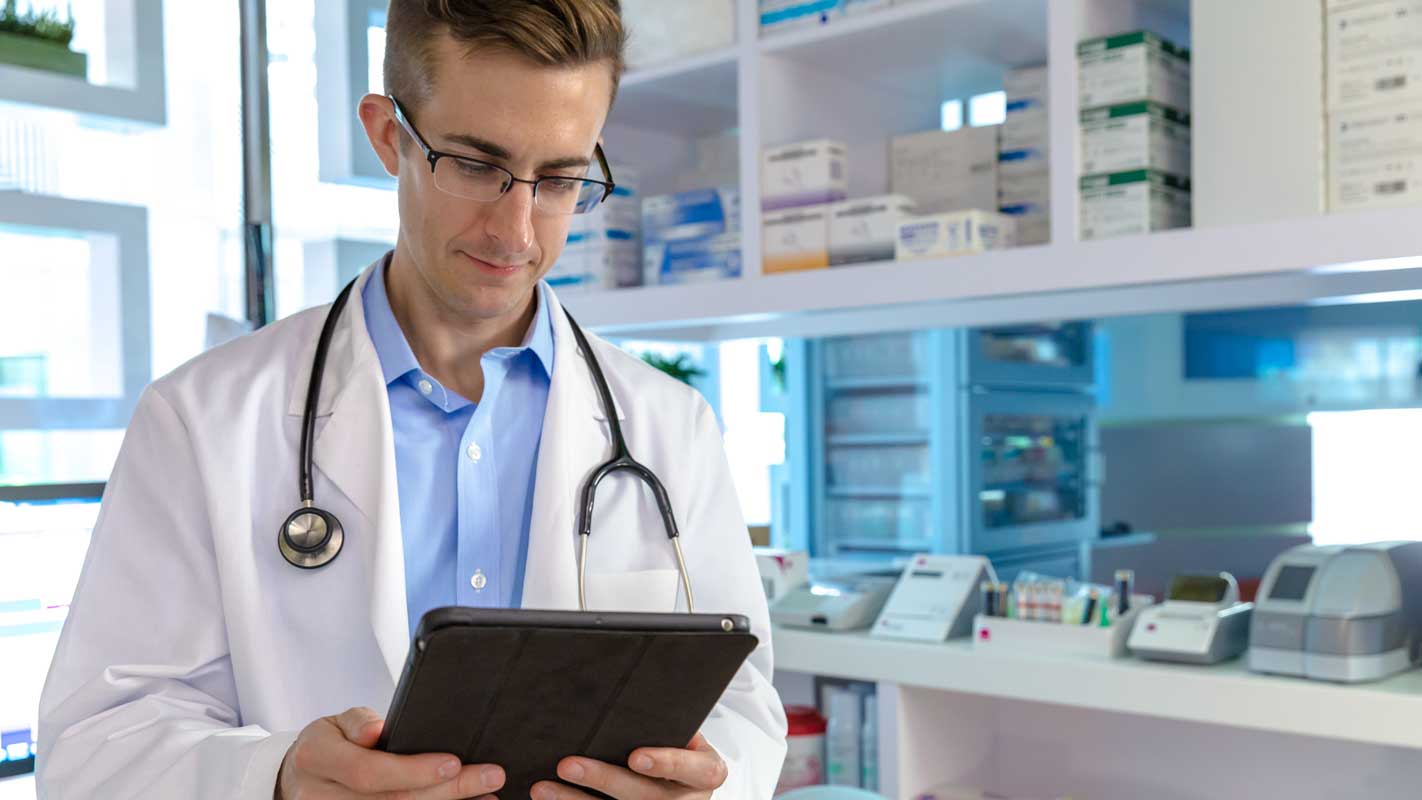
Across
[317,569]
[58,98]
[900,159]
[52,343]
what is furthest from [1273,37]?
[52,343]

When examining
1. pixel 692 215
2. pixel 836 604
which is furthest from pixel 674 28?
pixel 836 604

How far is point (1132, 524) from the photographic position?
7.86 feet

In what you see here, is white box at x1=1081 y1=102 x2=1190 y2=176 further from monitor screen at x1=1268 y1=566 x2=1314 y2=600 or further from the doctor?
the doctor

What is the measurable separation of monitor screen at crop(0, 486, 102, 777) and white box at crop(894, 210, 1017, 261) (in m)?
1.33

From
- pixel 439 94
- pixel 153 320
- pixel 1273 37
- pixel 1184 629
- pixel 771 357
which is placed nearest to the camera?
pixel 439 94

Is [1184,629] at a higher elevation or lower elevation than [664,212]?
lower

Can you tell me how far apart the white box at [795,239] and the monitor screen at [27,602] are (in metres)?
1.19

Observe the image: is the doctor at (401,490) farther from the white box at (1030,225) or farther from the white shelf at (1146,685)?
the white box at (1030,225)

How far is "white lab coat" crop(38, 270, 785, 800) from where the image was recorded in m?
1.11

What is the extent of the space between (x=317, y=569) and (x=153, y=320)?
5.42 ft

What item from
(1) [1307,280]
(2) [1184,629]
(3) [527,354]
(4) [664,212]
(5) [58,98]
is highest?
(5) [58,98]

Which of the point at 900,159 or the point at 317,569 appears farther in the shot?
the point at 900,159

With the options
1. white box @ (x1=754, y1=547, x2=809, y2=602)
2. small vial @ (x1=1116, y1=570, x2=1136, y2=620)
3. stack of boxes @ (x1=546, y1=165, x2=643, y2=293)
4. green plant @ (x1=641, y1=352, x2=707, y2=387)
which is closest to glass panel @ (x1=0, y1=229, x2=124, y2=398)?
stack of boxes @ (x1=546, y1=165, x2=643, y2=293)

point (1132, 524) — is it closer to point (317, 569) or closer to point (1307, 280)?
point (1307, 280)
